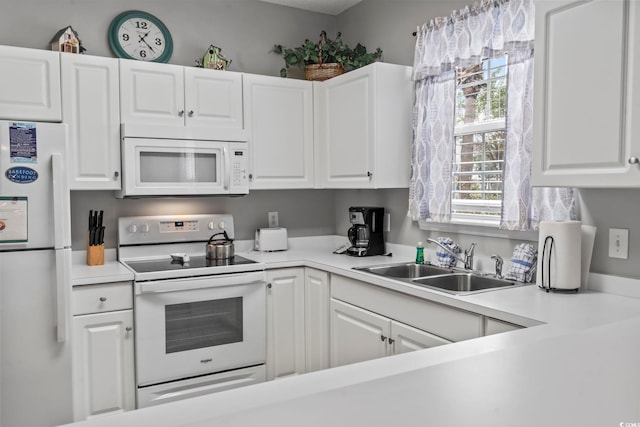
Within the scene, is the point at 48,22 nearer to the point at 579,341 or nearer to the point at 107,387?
the point at 107,387

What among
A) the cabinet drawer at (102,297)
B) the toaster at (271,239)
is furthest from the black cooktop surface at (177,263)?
the toaster at (271,239)

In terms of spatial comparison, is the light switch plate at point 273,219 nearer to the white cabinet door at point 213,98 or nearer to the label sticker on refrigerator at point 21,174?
the white cabinet door at point 213,98

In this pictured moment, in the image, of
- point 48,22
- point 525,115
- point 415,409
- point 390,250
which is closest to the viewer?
point 415,409

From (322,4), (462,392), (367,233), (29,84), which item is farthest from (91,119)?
(462,392)

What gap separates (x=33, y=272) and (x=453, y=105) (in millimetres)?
2338

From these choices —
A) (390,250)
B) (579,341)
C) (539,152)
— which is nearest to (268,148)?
(390,250)

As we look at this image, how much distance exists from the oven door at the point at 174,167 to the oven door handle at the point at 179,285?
580mm

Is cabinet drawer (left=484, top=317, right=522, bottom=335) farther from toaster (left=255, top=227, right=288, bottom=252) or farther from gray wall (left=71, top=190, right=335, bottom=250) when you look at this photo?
gray wall (left=71, top=190, right=335, bottom=250)

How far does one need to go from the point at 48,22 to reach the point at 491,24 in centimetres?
255

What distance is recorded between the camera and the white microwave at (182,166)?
2.95 meters

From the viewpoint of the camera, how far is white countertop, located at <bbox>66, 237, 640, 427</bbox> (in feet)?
2.71

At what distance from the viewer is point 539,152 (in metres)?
2.00

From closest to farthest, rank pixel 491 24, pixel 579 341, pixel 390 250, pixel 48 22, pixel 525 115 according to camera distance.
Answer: pixel 579 341 → pixel 525 115 → pixel 491 24 → pixel 48 22 → pixel 390 250

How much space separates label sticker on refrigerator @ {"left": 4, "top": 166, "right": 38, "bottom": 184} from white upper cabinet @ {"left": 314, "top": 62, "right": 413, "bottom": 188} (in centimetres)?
179
